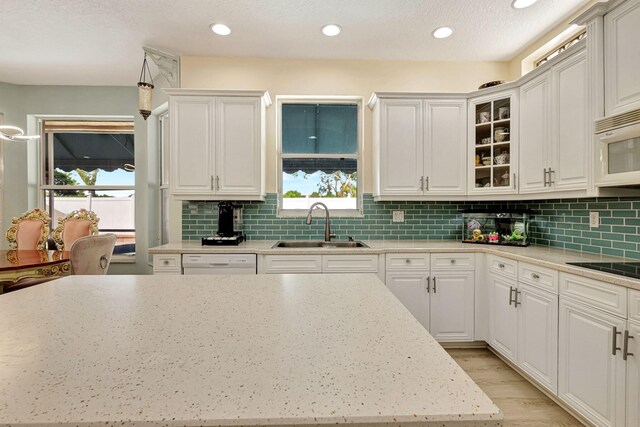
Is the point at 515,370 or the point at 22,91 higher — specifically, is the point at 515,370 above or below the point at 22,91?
below

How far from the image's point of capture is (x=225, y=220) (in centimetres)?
314

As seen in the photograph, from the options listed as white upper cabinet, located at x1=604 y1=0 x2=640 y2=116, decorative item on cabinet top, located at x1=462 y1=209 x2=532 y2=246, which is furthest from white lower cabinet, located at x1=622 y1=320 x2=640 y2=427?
decorative item on cabinet top, located at x1=462 y1=209 x2=532 y2=246

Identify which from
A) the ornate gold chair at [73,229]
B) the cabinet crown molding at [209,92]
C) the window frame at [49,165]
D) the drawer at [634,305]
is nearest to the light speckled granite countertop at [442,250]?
the drawer at [634,305]

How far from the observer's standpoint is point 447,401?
1.73ft

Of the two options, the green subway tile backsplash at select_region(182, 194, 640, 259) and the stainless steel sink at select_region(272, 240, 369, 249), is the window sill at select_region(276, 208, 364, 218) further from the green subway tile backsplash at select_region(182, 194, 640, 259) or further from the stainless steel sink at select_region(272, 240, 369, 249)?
the stainless steel sink at select_region(272, 240, 369, 249)

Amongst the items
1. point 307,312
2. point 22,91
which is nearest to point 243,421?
point 307,312

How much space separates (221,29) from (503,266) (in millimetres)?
3189

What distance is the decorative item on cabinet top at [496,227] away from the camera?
9.16 ft

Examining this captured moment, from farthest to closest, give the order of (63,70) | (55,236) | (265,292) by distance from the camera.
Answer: (63,70) < (55,236) < (265,292)

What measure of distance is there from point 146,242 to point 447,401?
4378mm

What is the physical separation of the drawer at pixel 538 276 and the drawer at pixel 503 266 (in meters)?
0.05

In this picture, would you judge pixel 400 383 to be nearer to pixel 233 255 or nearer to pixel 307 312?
pixel 307 312

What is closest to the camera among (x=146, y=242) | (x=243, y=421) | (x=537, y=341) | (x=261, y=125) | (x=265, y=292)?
(x=243, y=421)

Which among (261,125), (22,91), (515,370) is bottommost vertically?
(515,370)
